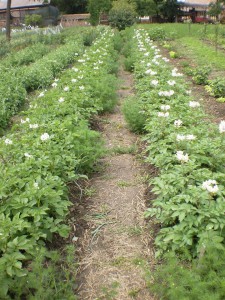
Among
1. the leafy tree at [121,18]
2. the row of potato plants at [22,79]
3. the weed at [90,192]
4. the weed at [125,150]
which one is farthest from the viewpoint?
the leafy tree at [121,18]

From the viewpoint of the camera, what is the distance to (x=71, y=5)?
49.2 metres

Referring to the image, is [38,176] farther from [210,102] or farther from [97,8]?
[97,8]

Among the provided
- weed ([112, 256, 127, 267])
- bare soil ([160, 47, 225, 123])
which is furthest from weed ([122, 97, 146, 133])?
weed ([112, 256, 127, 267])

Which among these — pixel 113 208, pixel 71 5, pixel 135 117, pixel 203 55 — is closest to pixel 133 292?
pixel 113 208

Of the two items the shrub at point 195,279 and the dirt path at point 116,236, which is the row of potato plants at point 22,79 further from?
the shrub at point 195,279

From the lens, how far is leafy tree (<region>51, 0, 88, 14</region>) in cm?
4822

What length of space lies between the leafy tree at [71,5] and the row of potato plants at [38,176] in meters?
46.6

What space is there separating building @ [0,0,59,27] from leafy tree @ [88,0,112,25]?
7.49m

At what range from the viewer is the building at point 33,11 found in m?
41.9

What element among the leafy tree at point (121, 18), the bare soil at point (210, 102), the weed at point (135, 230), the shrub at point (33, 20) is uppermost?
the shrub at point (33, 20)

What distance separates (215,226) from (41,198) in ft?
5.11

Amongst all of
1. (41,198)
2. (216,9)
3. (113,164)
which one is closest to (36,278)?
(41,198)

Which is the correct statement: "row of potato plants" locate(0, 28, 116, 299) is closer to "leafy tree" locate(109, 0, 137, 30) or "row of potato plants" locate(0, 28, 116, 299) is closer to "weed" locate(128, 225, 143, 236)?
"weed" locate(128, 225, 143, 236)

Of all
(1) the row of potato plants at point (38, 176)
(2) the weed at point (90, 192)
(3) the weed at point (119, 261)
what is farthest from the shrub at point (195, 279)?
(2) the weed at point (90, 192)
